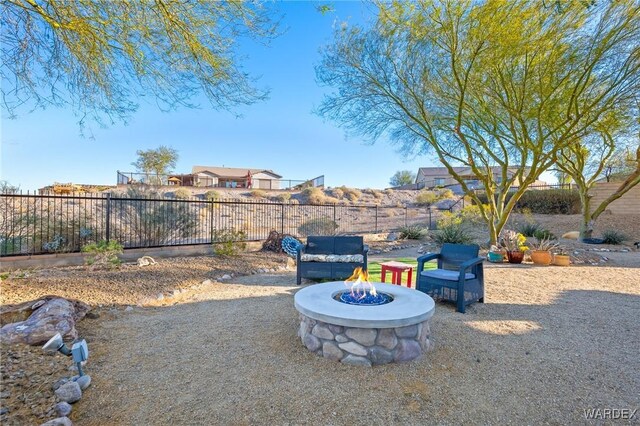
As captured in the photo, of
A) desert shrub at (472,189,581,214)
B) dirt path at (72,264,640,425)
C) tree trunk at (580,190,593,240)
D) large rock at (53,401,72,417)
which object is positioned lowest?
dirt path at (72,264,640,425)

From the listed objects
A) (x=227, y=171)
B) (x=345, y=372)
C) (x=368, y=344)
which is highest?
(x=227, y=171)

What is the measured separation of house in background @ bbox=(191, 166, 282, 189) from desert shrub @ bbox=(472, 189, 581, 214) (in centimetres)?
2506

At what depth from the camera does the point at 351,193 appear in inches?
1053

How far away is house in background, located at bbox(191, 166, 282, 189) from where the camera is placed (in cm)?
3832

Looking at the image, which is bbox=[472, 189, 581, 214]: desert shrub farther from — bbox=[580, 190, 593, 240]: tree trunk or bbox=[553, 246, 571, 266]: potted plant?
bbox=[553, 246, 571, 266]: potted plant

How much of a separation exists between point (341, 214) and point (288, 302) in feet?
51.8

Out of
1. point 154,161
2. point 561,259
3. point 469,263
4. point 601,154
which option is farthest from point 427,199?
point 154,161

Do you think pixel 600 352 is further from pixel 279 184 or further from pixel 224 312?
pixel 279 184

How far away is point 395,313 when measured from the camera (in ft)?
9.41

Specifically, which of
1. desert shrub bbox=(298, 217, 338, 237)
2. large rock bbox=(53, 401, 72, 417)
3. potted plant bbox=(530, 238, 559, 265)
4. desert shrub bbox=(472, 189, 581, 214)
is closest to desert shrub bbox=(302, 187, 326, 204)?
desert shrub bbox=(298, 217, 338, 237)

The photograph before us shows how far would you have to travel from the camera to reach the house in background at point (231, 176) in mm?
38319

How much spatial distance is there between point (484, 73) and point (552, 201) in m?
14.2

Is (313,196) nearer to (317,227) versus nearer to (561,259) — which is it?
(317,227)

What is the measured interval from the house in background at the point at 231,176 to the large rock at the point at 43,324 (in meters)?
33.3
